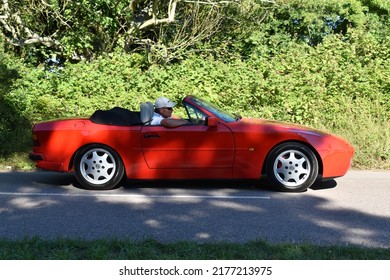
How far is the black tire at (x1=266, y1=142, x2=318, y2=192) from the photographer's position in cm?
789

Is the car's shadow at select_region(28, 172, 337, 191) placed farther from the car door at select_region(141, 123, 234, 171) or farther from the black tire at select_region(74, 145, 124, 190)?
the car door at select_region(141, 123, 234, 171)

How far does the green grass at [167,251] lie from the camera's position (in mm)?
4625

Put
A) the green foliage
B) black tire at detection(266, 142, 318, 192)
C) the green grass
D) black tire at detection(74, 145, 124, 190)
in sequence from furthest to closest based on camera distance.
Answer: the green foliage
black tire at detection(74, 145, 124, 190)
black tire at detection(266, 142, 318, 192)
the green grass

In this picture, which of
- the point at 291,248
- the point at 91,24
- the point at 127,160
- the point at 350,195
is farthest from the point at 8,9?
the point at 291,248

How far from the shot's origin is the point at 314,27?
61.0 feet

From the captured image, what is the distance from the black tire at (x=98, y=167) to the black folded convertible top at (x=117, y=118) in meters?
0.39

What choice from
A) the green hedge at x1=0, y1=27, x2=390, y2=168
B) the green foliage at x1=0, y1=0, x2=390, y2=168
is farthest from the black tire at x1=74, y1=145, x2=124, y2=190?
the green hedge at x1=0, y1=27, x2=390, y2=168

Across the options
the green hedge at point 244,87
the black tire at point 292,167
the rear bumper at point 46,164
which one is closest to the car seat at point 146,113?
the rear bumper at point 46,164

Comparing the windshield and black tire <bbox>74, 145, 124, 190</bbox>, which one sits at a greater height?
the windshield

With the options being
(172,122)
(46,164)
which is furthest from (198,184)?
(46,164)

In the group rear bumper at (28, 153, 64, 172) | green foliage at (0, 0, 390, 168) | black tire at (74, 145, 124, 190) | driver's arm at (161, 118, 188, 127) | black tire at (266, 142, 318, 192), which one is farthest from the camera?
green foliage at (0, 0, 390, 168)

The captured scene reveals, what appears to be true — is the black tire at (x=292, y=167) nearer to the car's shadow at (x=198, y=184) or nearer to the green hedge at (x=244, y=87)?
the car's shadow at (x=198, y=184)

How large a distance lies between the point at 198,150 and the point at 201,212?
1.39 m

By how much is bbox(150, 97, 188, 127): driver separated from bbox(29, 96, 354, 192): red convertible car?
0.23 ft
